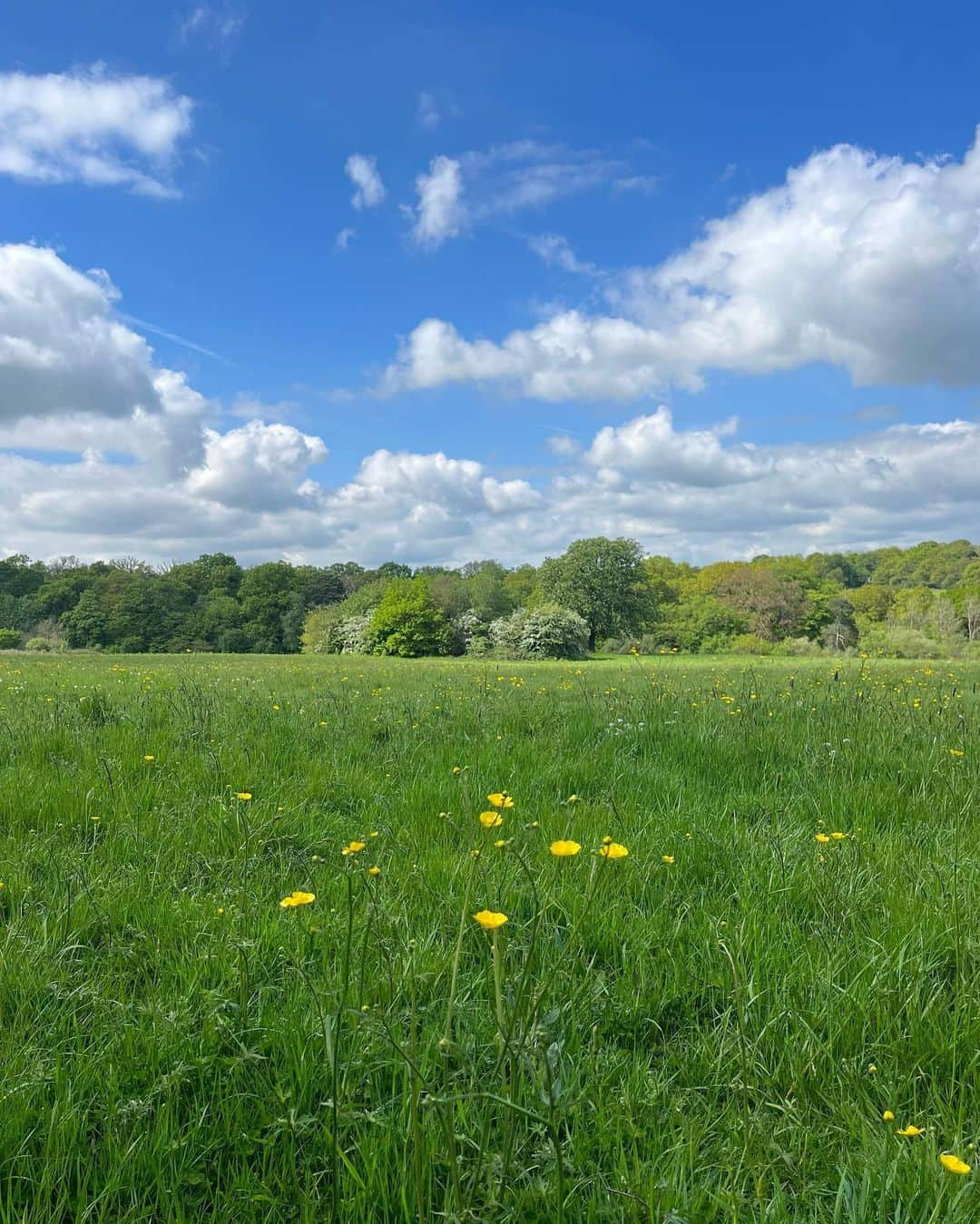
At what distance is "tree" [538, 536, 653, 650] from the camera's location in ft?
→ 216

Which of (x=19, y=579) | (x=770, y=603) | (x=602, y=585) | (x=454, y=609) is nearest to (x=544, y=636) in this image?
(x=602, y=585)

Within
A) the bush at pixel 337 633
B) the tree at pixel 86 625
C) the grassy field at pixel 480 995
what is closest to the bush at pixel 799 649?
the bush at pixel 337 633

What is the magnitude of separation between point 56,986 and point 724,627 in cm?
7553

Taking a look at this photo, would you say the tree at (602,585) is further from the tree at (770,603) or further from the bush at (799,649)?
the bush at (799,649)

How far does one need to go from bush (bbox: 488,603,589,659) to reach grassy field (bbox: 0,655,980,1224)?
44.8 meters

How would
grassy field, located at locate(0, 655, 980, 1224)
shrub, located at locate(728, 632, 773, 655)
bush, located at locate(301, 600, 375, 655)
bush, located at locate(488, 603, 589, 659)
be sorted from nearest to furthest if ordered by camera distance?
1. grassy field, located at locate(0, 655, 980, 1224)
2. bush, located at locate(488, 603, 589, 659)
3. shrub, located at locate(728, 632, 773, 655)
4. bush, located at locate(301, 600, 375, 655)

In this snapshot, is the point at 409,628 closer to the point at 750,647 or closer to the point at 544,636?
the point at 544,636

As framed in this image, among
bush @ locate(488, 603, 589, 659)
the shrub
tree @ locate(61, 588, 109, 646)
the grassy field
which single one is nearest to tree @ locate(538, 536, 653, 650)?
the shrub

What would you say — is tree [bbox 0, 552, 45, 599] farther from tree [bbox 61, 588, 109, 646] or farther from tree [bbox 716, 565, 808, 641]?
tree [bbox 716, 565, 808, 641]

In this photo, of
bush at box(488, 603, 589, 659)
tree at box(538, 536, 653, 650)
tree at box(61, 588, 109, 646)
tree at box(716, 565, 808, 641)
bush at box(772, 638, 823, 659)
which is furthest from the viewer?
tree at box(716, 565, 808, 641)

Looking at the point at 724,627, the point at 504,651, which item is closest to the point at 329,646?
the point at 504,651

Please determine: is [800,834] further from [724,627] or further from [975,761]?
[724,627]

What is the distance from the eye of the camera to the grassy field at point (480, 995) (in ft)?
4.90

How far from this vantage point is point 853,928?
2.63 metres
